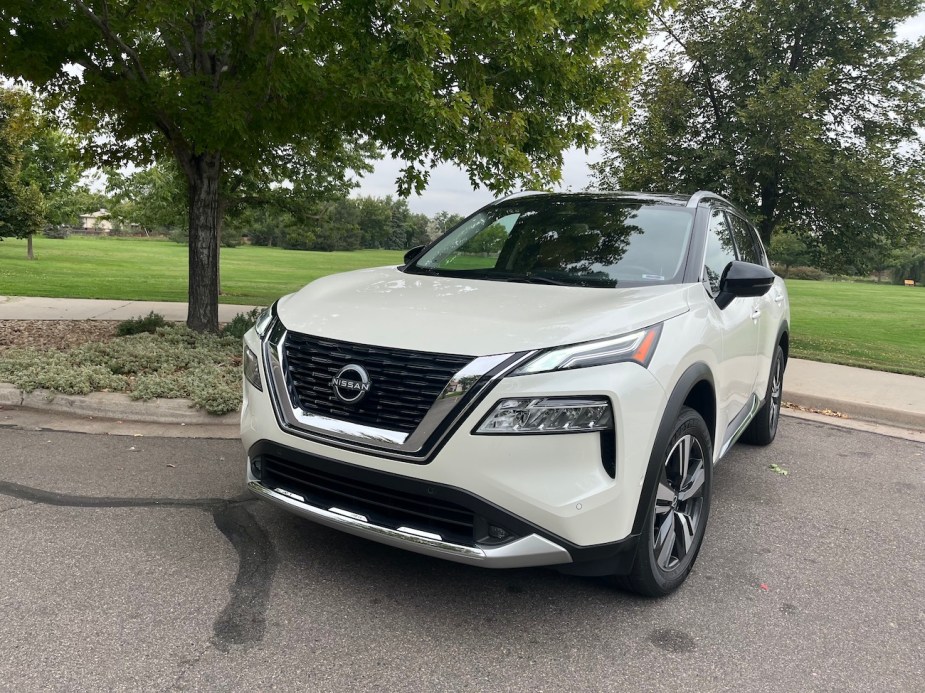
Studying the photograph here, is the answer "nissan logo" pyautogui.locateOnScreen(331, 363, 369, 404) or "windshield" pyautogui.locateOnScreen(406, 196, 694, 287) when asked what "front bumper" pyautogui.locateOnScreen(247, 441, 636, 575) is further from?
"windshield" pyautogui.locateOnScreen(406, 196, 694, 287)

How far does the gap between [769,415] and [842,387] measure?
2.86 meters

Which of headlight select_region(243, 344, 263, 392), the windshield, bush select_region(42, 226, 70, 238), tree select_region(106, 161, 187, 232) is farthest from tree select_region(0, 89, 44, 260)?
bush select_region(42, 226, 70, 238)

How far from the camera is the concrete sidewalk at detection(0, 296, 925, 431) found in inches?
269

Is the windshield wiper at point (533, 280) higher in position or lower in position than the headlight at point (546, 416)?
higher

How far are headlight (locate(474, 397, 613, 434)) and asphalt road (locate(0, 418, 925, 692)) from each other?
2.83 feet

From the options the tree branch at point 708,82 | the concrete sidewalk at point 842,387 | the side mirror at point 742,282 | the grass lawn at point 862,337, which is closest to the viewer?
the side mirror at point 742,282

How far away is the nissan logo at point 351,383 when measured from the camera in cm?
274

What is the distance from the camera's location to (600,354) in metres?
2.64

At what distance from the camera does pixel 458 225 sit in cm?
461

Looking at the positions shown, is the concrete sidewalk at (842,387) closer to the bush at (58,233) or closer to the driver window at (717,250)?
the driver window at (717,250)

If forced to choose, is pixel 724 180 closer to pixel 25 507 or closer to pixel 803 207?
pixel 803 207

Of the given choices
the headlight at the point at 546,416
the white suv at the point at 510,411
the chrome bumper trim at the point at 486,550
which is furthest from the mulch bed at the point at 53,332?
the headlight at the point at 546,416

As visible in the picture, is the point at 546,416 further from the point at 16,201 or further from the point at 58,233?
the point at 58,233

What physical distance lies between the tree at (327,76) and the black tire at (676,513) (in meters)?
3.87
